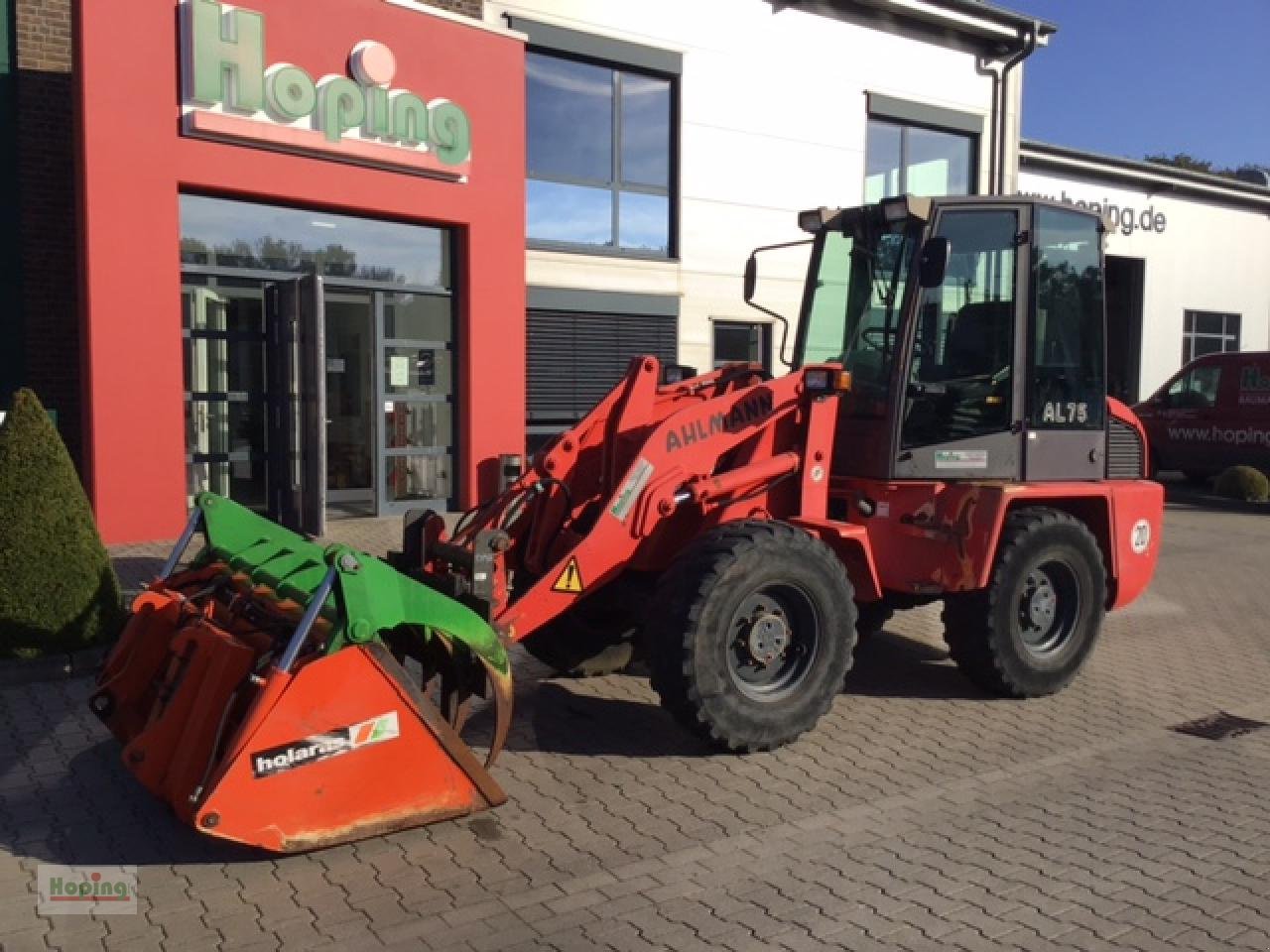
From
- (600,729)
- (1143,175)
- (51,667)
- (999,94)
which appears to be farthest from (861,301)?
(1143,175)

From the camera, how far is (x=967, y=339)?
6230 mm

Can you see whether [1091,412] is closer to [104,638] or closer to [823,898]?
[823,898]

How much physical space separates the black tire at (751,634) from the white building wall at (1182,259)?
60.6 ft

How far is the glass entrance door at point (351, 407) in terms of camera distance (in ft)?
38.7

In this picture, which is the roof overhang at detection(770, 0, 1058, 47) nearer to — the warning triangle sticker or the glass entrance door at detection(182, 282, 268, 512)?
the glass entrance door at detection(182, 282, 268, 512)

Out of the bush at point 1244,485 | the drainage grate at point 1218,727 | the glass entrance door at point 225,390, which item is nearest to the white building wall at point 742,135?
the glass entrance door at point 225,390

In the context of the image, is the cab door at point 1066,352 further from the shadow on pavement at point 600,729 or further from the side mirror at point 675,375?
the shadow on pavement at point 600,729

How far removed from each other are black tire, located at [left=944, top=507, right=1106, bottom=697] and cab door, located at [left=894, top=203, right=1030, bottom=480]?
0.41m

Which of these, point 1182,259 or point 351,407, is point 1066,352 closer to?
point 351,407

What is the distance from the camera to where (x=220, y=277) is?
35.3ft

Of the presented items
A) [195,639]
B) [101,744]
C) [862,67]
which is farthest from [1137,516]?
[862,67]

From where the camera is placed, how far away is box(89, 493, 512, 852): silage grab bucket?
150 inches

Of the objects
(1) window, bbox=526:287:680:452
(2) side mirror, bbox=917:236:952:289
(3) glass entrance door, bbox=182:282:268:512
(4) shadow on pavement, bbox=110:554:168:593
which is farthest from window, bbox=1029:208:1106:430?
(3) glass entrance door, bbox=182:282:268:512

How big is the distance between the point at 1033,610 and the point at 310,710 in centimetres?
419
